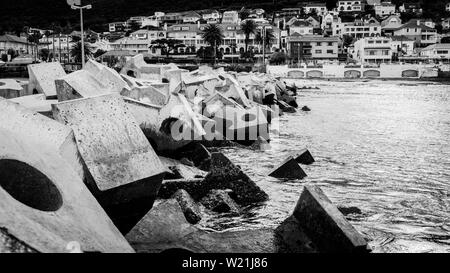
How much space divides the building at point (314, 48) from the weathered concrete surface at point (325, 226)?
3578 inches

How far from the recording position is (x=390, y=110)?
24.2 metres

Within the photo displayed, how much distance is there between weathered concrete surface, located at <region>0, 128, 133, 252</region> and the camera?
2459 millimetres

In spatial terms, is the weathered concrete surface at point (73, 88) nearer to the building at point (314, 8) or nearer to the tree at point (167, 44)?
the tree at point (167, 44)

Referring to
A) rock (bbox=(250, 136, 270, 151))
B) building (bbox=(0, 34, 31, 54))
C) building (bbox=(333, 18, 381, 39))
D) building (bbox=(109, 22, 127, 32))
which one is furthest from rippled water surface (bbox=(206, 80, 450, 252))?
building (bbox=(109, 22, 127, 32))

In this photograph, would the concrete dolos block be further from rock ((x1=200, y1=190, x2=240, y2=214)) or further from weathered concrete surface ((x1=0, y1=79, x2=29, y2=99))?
weathered concrete surface ((x1=0, y1=79, x2=29, y2=99))

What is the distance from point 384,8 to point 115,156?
536ft

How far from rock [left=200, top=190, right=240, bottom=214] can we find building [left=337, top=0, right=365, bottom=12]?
156126 millimetres

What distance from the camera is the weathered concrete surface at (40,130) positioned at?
3533mm

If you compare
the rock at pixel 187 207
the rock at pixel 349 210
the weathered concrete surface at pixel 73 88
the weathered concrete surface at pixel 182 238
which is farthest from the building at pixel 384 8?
the weathered concrete surface at pixel 182 238

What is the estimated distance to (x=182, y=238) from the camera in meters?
3.87

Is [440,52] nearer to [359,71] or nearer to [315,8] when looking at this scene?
[359,71]
